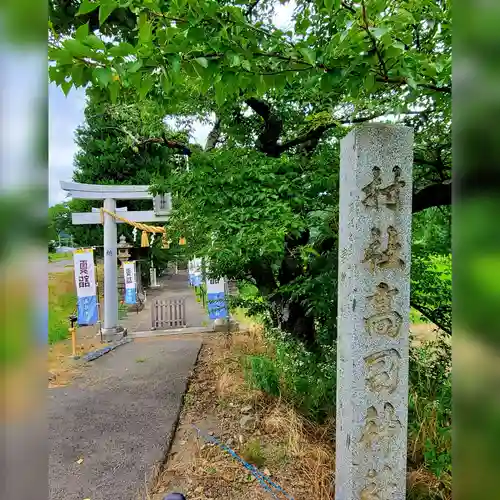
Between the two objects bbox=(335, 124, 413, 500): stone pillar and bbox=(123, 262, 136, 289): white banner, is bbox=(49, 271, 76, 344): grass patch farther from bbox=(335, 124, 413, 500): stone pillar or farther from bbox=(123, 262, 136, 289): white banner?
bbox=(335, 124, 413, 500): stone pillar

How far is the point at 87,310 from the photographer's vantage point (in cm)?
698

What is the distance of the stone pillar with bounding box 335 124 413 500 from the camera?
1952 millimetres

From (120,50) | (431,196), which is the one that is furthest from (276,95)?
(120,50)

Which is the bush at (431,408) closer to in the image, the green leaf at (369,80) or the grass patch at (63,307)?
the green leaf at (369,80)

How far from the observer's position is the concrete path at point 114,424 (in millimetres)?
2797

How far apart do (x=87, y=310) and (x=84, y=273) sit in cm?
76

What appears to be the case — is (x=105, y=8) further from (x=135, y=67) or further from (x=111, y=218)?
(x=111, y=218)

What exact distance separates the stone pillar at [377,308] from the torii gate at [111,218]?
18.9 ft

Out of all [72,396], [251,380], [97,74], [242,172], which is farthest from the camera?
[72,396]

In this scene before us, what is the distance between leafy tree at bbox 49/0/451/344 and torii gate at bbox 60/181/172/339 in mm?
2280
